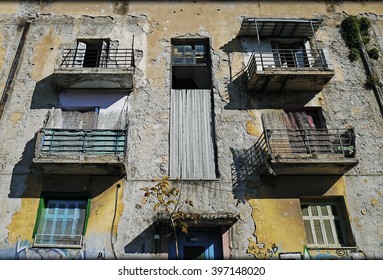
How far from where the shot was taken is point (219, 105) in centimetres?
1248

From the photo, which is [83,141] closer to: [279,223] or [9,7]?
[279,223]

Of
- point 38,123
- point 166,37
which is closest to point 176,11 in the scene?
point 166,37

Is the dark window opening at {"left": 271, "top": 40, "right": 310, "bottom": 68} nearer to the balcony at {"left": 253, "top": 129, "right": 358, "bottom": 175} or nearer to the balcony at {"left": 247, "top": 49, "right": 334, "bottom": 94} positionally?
the balcony at {"left": 247, "top": 49, "right": 334, "bottom": 94}

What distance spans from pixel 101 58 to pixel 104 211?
6230 mm

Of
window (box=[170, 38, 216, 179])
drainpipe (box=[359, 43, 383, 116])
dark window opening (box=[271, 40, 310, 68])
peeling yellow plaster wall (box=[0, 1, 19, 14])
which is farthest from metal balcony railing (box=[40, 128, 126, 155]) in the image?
drainpipe (box=[359, 43, 383, 116])

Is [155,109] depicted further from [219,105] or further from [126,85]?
[219,105]

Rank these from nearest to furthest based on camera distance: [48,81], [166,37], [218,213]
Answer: [218,213]
[48,81]
[166,37]

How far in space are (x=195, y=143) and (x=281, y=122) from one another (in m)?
3.22

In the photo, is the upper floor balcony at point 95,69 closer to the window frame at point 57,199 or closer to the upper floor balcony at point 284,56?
the window frame at point 57,199

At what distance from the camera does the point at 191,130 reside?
475 inches

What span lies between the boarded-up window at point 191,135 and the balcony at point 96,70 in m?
2.05

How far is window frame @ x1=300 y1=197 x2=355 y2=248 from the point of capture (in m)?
10.4

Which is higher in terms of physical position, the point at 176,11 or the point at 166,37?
the point at 176,11

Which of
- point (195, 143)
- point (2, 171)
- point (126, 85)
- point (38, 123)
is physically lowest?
point (2, 171)
